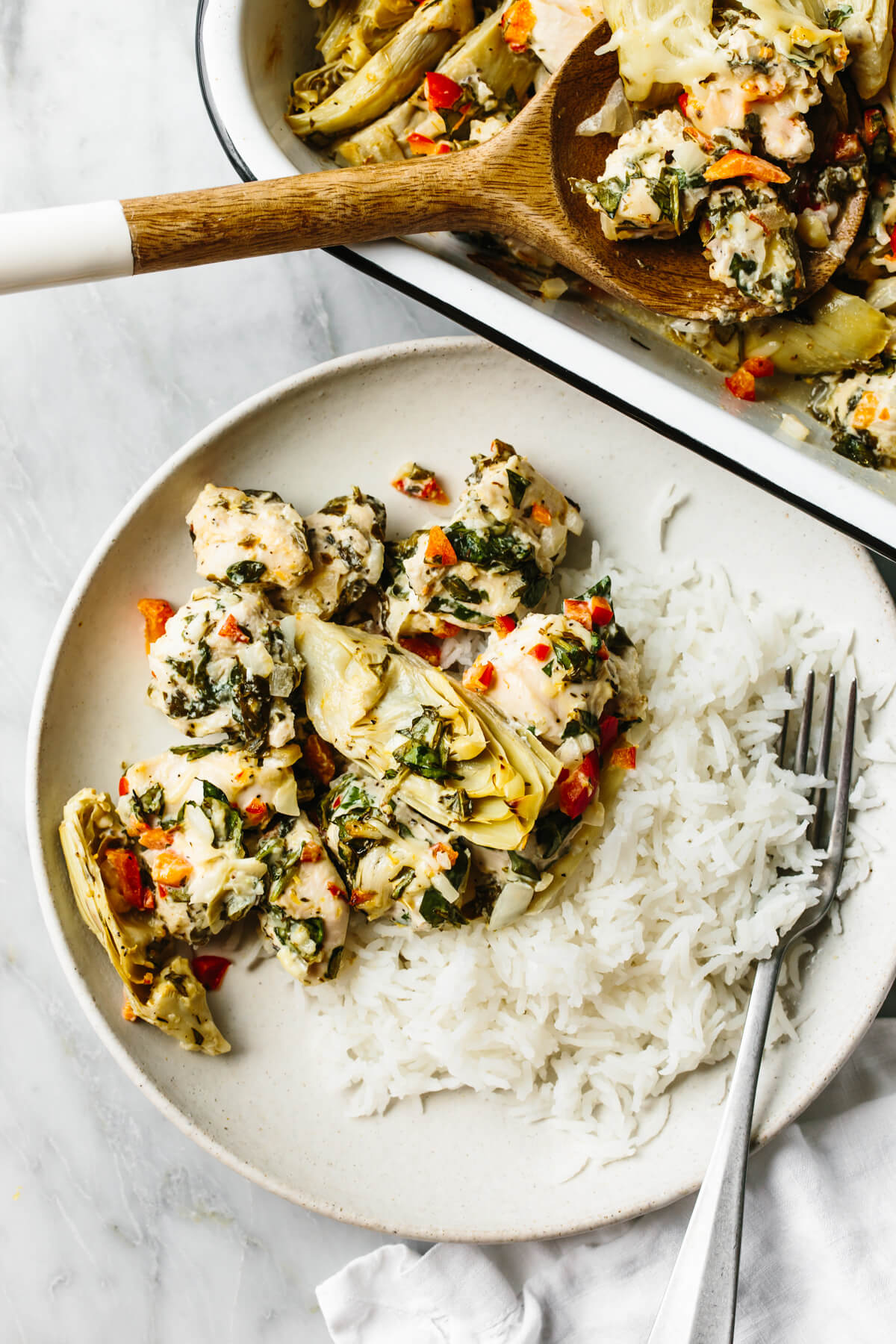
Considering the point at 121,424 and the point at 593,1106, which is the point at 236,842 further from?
the point at 121,424

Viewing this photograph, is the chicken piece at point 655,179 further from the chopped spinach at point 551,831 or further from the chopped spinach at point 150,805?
the chopped spinach at point 150,805

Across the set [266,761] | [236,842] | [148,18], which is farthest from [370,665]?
[148,18]

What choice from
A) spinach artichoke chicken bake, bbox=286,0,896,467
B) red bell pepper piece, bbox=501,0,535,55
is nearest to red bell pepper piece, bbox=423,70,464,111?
spinach artichoke chicken bake, bbox=286,0,896,467

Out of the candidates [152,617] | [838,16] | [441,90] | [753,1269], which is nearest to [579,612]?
[152,617]

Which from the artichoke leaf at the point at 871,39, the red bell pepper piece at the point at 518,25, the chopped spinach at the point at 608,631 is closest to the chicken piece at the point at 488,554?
the chopped spinach at the point at 608,631

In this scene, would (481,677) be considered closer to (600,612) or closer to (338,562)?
(600,612)

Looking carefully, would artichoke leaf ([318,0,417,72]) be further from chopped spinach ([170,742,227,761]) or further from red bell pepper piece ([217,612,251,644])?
chopped spinach ([170,742,227,761])
